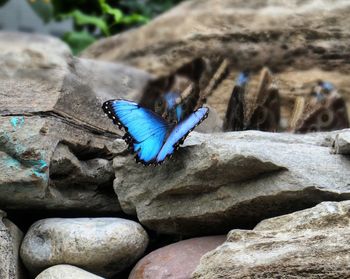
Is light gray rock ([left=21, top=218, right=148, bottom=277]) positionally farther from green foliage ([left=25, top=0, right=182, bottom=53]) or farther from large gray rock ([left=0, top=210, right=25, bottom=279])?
green foliage ([left=25, top=0, right=182, bottom=53])

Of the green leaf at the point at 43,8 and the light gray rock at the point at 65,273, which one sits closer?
the light gray rock at the point at 65,273

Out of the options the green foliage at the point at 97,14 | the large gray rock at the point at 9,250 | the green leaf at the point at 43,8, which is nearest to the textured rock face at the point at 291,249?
the large gray rock at the point at 9,250

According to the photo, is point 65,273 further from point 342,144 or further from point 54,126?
point 342,144

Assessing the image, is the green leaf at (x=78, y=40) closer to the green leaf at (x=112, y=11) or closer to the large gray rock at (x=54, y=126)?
the green leaf at (x=112, y=11)

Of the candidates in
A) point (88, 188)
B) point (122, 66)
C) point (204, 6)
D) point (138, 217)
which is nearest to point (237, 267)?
point (138, 217)

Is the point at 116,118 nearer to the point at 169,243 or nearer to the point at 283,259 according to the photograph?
the point at 169,243

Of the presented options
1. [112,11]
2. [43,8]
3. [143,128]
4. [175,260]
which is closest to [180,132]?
[143,128]
